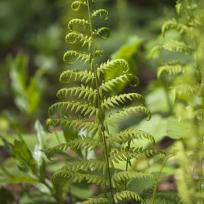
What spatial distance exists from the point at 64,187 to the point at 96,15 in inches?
31.3

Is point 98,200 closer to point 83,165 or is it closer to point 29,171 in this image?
point 83,165

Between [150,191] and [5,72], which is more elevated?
[5,72]

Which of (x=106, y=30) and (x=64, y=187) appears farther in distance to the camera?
(x=64, y=187)

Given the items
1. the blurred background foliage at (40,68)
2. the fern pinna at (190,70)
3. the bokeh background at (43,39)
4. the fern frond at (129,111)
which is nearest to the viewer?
the fern pinna at (190,70)

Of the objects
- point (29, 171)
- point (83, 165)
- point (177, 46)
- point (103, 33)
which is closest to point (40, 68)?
point (29, 171)

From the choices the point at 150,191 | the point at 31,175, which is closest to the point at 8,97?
the point at 31,175

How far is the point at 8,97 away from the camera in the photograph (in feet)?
16.5

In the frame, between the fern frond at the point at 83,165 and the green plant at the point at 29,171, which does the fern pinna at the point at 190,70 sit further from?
the green plant at the point at 29,171

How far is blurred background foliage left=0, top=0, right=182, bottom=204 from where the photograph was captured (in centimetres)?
230

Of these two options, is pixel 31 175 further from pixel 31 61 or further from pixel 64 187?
pixel 31 61

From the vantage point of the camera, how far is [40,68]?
12.8 feet

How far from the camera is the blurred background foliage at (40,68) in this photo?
230 centimetres

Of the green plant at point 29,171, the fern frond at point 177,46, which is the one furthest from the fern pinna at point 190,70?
the green plant at point 29,171

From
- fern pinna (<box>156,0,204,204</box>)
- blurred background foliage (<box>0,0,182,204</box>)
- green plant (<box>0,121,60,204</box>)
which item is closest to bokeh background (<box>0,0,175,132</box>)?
blurred background foliage (<box>0,0,182,204</box>)
